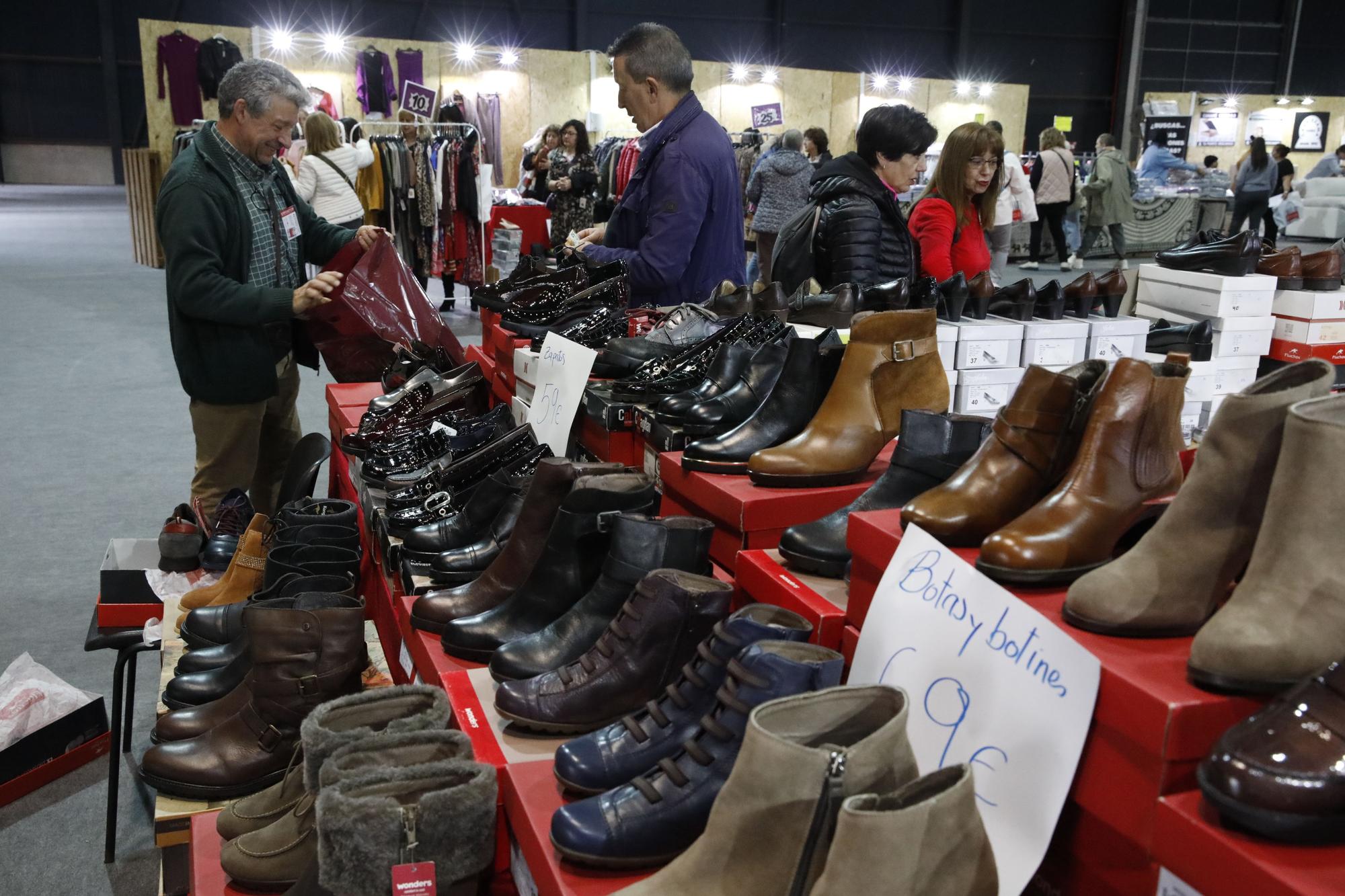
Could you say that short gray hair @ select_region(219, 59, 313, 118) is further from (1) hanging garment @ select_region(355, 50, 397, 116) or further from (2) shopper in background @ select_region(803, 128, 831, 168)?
(1) hanging garment @ select_region(355, 50, 397, 116)

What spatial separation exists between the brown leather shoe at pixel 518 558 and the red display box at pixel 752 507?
0.51ft

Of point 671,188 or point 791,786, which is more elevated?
point 671,188

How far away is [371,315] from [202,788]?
1.82 m

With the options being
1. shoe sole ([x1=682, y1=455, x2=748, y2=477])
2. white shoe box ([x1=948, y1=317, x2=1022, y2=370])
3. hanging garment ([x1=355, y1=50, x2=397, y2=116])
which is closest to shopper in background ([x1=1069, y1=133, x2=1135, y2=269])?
hanging garment ([x1=355, y1=50, x2=397, y2=116])

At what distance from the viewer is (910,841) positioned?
815 mm

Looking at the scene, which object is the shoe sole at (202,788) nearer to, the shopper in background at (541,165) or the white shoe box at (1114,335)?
the white shoe box at (1114,335)

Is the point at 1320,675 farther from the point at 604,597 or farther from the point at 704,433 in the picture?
the point at 704,433

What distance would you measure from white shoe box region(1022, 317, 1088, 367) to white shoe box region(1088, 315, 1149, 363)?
2 centimetres

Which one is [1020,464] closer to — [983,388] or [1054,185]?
[983,388]

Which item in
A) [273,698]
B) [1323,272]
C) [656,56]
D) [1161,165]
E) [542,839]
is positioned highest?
[1161,165]

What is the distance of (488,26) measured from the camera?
17438 mm

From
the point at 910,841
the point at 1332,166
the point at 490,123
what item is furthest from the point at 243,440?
the point at 1332,166

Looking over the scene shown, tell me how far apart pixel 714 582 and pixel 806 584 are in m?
0.16

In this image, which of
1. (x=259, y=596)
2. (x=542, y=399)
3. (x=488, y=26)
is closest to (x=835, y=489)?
(x=542, y=399)
